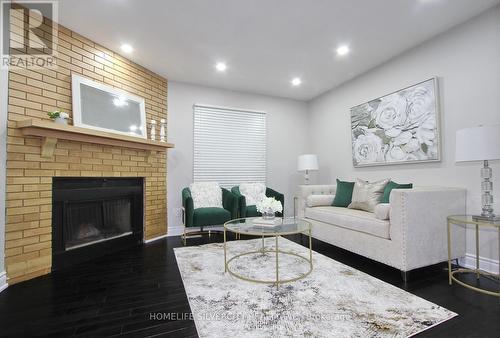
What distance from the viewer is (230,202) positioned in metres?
3.83

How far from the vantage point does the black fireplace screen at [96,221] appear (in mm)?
2846

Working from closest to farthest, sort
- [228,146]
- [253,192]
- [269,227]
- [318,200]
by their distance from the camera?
[269,227], [318,200], [253,192], [228,146]

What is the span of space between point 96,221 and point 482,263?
4.45 metres

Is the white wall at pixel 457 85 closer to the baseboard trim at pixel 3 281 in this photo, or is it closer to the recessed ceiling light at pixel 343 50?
the recessed ceiling light at pixel 343 50

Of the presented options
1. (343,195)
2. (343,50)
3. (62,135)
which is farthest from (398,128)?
(62,135)

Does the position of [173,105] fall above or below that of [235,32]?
below

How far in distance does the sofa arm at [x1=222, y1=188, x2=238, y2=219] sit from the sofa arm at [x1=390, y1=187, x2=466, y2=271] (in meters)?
2.10

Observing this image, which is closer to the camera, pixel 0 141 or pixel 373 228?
pixel 0 141

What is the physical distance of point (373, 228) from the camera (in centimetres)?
253

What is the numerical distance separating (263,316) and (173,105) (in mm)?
3603

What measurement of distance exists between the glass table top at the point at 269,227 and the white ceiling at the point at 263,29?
7.14 ft

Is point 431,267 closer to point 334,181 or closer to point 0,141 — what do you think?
point 334,181

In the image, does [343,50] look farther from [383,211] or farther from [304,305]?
[304,305]

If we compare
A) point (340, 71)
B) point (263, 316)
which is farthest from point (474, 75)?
point (263, 316)
